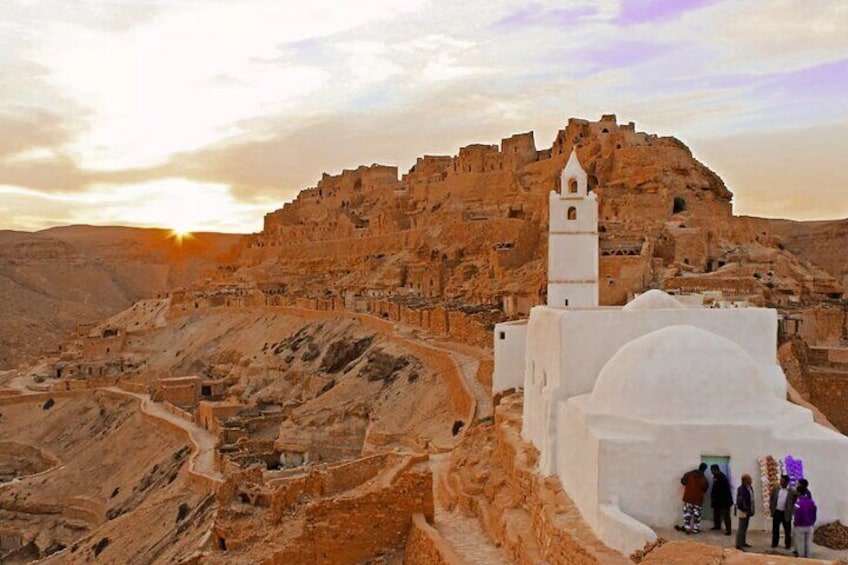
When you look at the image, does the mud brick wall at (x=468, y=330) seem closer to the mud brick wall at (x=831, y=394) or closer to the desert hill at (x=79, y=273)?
the mud brick wall at (x=831, y=394)

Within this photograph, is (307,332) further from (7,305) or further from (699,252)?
(7,305)

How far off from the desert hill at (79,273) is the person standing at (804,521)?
59.4 meters

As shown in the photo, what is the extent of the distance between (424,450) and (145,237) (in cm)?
12095

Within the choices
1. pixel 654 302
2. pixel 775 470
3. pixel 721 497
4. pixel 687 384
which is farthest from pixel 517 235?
pixel 721 497

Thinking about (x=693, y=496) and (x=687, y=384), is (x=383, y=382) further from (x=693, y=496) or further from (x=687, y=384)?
(x=693, y=496)

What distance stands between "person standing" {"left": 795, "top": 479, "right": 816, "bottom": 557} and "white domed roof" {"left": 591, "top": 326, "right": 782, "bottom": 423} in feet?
3.07

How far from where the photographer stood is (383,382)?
81.3ft

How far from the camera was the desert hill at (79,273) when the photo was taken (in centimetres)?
6715

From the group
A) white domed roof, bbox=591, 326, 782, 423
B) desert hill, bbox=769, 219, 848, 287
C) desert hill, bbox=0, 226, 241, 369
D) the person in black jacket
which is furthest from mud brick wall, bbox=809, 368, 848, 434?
desert hill, bbox=0, 226, 241, 369

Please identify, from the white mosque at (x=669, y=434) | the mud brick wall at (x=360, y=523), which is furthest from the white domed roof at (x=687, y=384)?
the mud brick wall at (x=360, y=523)

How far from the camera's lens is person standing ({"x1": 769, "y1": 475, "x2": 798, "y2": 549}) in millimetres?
7199

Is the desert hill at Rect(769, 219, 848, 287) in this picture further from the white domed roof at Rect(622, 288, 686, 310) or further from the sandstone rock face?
the white domed roof at Rect(622, 288, 686, 310)

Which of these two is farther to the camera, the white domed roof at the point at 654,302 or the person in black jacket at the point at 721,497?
the white domed roof at the point at 654,302

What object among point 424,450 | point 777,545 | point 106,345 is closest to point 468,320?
point 424,450
